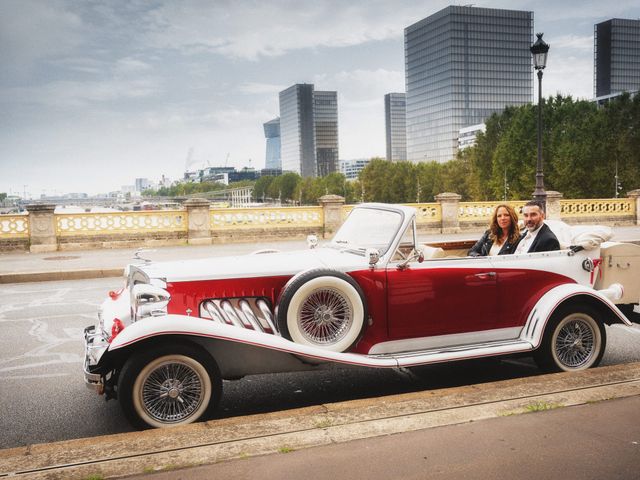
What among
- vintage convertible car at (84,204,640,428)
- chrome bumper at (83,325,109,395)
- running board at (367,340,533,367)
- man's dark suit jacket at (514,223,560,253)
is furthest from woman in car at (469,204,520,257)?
chrome bumper at (83,325,109,395)

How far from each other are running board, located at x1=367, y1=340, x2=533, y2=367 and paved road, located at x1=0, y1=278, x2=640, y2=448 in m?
0.49

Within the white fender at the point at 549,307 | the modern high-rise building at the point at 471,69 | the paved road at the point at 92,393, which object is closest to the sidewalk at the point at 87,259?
the paved road at the point at 92,393

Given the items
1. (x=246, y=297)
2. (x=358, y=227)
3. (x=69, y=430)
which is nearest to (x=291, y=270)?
(x=246, y=297)

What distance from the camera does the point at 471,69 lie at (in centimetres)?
17138

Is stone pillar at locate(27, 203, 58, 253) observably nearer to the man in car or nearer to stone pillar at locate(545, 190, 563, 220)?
the man in car

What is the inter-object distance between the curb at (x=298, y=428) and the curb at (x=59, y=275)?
35.7 feet

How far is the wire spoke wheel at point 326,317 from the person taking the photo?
15.7ft

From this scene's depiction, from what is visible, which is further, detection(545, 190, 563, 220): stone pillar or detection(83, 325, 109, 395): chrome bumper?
detection(545, 190, 563, 220): stone pillar

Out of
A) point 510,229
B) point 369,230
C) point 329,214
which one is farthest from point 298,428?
point 329,214

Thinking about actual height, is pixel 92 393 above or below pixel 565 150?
below

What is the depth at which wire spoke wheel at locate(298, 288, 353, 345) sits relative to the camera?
4781 millimetres

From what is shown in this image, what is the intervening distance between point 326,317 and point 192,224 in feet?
57.5

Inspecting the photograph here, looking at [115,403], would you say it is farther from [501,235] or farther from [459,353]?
[501,235]

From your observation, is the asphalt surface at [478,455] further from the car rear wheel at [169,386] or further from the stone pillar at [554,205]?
the stone pillar at [554,205]
